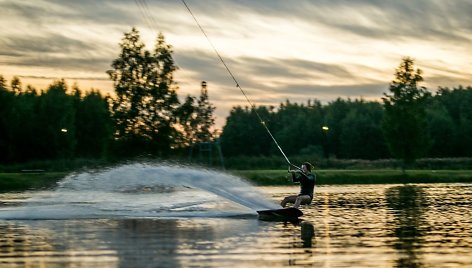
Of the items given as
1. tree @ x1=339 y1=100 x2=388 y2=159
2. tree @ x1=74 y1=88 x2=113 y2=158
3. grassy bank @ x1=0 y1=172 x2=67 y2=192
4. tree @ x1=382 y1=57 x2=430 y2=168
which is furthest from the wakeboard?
tree @ x1=339 y1=100 x2=388 y2=159

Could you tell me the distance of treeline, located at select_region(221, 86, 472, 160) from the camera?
457 feet

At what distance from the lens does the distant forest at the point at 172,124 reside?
65.8m

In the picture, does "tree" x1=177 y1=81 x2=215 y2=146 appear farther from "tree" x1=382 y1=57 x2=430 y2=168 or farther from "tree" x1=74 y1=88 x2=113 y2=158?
"tree" x1=74 y1=88 x2=113 y2=158

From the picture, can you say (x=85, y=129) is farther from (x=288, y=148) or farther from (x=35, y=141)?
(x=288, y=148)

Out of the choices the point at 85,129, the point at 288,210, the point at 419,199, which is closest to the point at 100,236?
the point at 288,210

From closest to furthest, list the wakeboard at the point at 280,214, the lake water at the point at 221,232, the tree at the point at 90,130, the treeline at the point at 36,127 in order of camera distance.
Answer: the lake water at the point at 221,232, the wakeboard at the point at 280,214, the treeline at the point at 36,127, the tree at the point at 90,130

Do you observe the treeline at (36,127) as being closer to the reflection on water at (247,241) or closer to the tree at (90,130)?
the tree at (90,130)

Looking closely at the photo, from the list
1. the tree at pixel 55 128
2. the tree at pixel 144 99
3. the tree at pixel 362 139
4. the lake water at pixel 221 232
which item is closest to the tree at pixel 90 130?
the tree at pixel 55 128

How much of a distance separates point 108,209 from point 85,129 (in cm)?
Result: 10918

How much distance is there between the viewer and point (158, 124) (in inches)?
2569

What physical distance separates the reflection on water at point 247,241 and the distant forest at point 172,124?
3747cm

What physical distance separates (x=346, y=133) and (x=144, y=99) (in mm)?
97605

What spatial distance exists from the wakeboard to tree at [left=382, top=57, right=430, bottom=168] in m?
47.2

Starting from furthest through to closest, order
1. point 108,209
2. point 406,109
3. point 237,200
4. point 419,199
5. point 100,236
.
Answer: point 406,109
point 419,199
point 108,209
point 237,200
point 100,236
